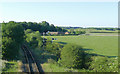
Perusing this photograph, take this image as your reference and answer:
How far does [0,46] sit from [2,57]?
2.11 metres

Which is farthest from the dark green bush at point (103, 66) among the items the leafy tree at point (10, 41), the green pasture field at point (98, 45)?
the green pasture field at point (98, 45)

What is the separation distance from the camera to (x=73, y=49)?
2158 centimetres

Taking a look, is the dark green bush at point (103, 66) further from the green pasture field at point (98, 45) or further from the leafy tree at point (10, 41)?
the green pasture field at point (98, 45)

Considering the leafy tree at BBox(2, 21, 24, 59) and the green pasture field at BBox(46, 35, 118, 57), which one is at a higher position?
the leafy tree at BBox(2, 21, 24, 59)

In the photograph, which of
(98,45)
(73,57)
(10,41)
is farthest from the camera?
(98,45)

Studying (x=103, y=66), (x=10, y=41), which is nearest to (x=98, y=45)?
(x=10, y=41)

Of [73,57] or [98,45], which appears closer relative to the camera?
[73,57]

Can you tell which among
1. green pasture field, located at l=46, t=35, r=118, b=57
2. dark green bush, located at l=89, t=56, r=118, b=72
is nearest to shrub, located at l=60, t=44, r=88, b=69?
dark green bush, located at l=89, t=56, r=118, b=72

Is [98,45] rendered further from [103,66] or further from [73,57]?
[103,66]

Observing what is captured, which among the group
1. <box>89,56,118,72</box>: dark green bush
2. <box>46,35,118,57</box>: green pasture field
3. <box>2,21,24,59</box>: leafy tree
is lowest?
<box>46,35,118,57</box>: green pasture field

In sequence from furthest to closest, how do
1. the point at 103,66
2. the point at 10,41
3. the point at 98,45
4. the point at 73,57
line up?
the point at 98,45 < the point at 10,41 < the point at 73,57 < the point at 103,66

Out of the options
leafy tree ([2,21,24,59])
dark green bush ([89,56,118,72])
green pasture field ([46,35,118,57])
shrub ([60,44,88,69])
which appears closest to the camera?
dark green bush ([89,56,118,72])

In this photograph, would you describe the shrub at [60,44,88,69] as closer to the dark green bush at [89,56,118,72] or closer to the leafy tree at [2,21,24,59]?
the dark green bush at [89,56,118,72]

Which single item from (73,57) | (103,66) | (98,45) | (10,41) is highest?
(10,41)
